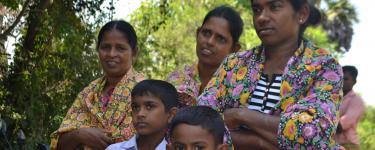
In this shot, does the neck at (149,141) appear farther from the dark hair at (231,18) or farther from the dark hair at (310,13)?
the dark hair at (310,13)

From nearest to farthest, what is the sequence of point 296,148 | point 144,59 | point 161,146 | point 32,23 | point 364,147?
point 296,148
point 161,146
point 32,23
point 144,59
point 364,147

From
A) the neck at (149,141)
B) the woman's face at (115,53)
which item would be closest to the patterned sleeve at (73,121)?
the woman's face at (115,53)

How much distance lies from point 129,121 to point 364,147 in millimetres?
14083

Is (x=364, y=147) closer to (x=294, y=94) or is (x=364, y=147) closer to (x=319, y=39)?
(x=319, y=39)

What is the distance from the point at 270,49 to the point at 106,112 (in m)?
1.42

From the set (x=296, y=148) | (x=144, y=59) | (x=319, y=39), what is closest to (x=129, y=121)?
(x=296, y=148)

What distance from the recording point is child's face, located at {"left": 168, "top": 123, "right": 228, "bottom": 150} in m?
3.53

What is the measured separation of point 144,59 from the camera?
41.6 feet

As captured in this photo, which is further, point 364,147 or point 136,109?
point 364,147

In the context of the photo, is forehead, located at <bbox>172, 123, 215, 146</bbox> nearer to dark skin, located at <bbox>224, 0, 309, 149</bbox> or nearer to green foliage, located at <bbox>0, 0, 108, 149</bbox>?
dark skin, located at <bbox>224, 0, 309, 149</bbox>

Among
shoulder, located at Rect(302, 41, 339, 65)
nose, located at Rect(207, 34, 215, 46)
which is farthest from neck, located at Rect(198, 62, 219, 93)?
shoulder, located at Rect(302, 41, 339, 65)

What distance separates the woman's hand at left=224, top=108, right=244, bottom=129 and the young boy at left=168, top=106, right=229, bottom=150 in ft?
0.12

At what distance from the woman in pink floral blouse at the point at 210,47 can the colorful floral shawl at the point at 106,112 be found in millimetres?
311

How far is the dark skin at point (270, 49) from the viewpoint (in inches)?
139
